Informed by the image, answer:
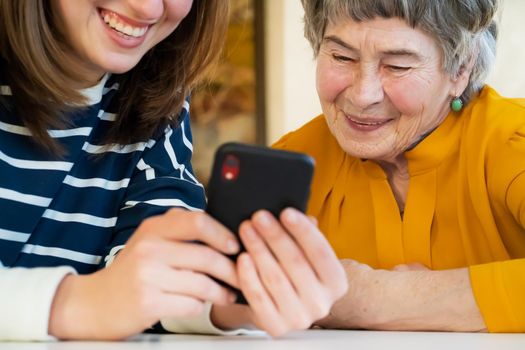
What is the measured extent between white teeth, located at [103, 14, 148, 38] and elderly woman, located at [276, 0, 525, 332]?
400mm

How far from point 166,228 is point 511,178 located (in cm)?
63

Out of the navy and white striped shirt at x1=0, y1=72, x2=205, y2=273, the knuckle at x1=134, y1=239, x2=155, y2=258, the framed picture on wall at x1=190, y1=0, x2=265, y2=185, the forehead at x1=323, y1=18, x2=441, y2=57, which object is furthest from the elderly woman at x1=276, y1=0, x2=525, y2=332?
the framed picture on wall at x1=190, y1=0, x2=265, y2=185

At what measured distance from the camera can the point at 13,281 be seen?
36.3 inches

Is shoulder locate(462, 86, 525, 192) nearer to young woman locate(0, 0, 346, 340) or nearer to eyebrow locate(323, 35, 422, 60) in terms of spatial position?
eyebrow locate(323, 35, 422, 60)

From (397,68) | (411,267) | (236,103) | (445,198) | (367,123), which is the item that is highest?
(397,68)

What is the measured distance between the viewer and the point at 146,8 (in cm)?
112

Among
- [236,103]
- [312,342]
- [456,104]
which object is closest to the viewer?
[312,342]

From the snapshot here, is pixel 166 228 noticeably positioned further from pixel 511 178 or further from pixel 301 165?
pixel 511 178

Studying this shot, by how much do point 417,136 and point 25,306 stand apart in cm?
81

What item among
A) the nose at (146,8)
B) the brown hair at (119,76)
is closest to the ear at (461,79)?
the brown hair at (119,76)

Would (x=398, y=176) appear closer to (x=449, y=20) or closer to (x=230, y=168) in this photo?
(x=449, y=20)

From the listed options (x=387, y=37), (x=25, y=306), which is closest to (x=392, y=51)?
(x=387, y=37)

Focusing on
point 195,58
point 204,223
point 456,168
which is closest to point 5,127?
point 195,58

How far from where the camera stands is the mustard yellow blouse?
1337 millimetres
